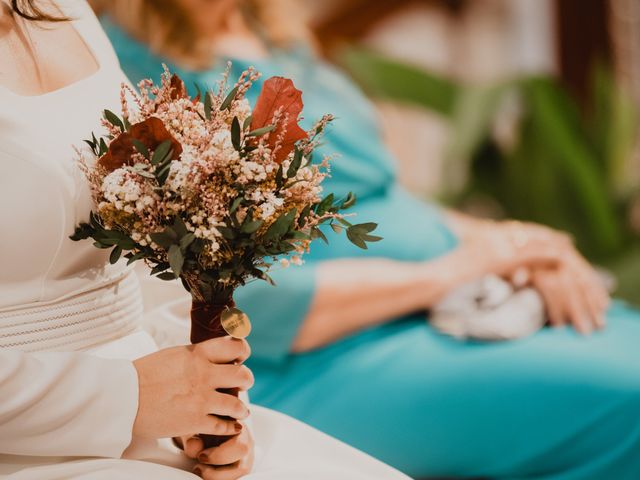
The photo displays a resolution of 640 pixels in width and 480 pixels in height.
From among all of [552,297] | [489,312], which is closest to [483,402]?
[489,312]

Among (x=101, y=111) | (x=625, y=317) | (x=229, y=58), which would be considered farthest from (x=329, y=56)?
(x=101, y=111)

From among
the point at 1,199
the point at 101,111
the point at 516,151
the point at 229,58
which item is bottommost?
the point at 1,199

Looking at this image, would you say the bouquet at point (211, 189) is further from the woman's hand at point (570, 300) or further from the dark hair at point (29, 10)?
the woman's hand at point (570, 300)

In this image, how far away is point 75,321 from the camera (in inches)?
38.7

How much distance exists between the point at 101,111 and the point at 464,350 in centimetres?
85

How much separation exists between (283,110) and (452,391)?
2.69 feet

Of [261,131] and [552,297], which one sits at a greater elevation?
[552,297]

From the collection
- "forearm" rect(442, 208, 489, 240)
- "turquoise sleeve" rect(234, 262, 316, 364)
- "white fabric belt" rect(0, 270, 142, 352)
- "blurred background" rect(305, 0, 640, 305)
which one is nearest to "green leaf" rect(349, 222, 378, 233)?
"white fabric belt" rect(0, 270, 142, 352)

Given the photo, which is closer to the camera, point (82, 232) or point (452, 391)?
point (82, 232)

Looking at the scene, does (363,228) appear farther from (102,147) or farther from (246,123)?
(102,147)

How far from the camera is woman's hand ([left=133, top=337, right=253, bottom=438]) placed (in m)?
0.89

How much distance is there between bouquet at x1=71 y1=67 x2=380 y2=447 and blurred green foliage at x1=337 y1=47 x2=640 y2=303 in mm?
2094

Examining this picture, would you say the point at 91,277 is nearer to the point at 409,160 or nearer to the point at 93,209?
the point at 93,209

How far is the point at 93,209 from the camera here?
0.97 m
